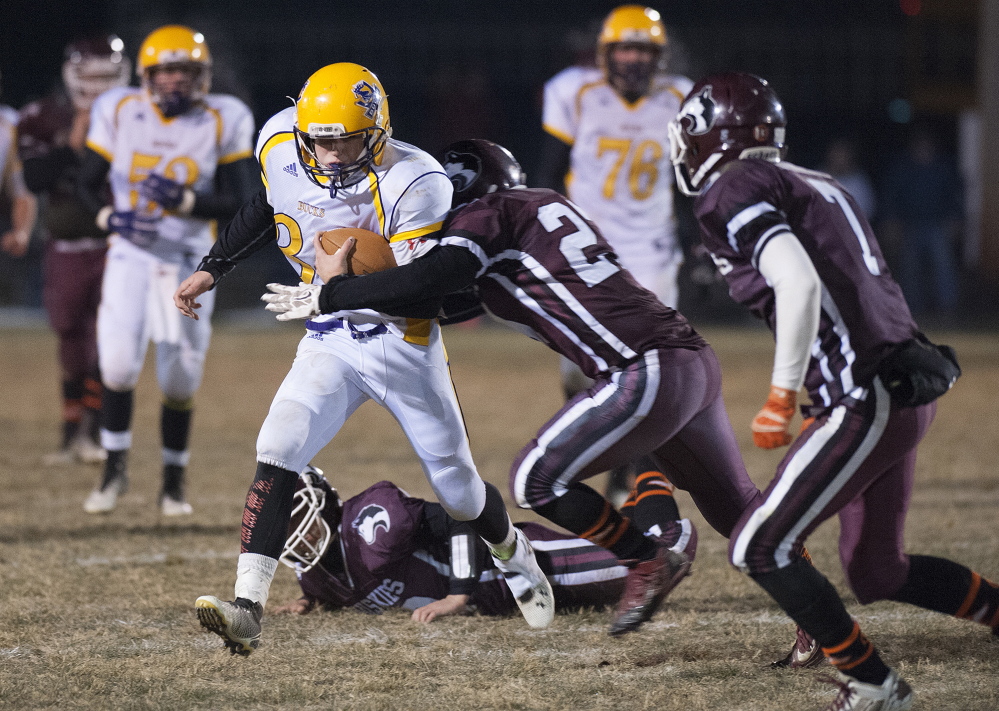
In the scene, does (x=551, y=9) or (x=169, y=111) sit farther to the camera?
(x=551, y=9)

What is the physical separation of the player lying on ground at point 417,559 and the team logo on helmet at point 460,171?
996 millimetres

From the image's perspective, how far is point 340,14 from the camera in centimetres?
1741

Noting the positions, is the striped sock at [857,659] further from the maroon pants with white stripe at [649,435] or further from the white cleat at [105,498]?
the white cleat at [105,498]

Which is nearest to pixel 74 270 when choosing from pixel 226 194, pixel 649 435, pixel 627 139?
pixel 226 194

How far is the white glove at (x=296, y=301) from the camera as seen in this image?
3369mm

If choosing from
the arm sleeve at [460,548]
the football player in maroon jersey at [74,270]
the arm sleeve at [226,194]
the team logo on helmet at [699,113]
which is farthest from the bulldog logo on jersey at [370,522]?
the football player in maroon jersey at [74,270]

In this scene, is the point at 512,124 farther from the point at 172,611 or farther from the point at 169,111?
the point at 172,611

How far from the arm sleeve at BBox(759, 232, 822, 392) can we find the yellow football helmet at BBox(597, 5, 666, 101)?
130 inches

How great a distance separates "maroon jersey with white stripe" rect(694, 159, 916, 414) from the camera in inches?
115

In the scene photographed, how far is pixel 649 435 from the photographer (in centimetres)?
335

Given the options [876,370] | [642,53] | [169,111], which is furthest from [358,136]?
[642,53]

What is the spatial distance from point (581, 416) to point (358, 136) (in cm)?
101

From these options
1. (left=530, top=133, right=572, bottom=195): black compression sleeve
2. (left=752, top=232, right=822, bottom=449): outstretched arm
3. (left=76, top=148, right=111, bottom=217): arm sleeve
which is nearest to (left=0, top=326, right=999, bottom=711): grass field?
(left=752, top=232, right=822, bottom=449): outstretched arm

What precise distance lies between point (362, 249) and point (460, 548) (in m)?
1.01
